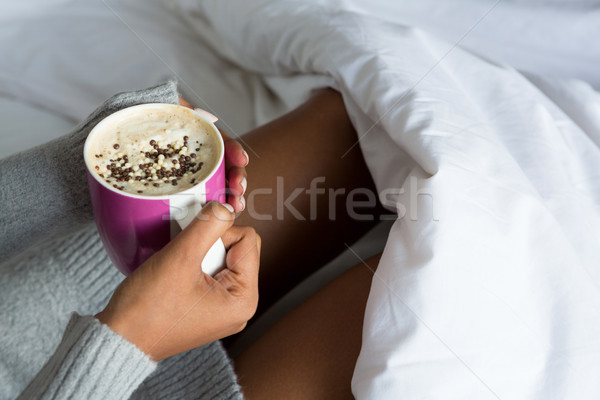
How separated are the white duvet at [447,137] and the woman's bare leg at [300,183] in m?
0.05

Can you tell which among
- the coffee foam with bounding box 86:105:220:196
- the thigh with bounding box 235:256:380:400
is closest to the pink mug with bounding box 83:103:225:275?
the coffee foam with bounding box 86:105:220:196

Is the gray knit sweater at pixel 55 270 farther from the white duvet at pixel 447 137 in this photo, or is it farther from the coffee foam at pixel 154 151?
the white duvet at pixel 447 137

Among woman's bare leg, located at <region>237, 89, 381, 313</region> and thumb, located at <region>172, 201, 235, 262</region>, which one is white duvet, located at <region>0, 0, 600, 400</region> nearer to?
woman's bare leg, located at <region>237, 89, 381, 313</region>

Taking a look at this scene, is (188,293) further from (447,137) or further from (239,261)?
(447,137)

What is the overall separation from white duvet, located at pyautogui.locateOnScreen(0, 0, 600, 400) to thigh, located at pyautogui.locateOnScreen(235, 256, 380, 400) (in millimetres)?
56

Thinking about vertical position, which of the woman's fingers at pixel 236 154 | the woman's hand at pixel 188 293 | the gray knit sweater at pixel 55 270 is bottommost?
the gray knit sweater at pixel 55 270

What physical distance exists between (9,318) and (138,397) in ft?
0.63

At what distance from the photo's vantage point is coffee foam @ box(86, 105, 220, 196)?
1.66 feet

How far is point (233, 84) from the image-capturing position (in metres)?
0.98

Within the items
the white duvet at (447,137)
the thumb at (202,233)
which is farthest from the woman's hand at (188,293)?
the white duvet at (447,137)

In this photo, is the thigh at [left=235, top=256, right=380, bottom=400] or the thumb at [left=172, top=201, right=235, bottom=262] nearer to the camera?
the thumb at [left=172, top=201, right=235, bottom=262]

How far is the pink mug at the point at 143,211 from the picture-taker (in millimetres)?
483

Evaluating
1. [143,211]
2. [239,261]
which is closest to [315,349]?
[239,261]

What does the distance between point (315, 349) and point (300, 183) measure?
23 centimetres
